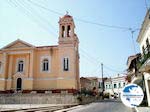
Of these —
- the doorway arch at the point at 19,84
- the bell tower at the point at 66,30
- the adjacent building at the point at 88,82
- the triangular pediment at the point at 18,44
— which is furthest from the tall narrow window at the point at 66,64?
the adjacent building at the point at 88,82

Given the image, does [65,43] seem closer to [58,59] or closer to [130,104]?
[58,59]

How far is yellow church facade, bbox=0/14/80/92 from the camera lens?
39.6 meters

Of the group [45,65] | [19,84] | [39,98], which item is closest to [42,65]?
[45,65]

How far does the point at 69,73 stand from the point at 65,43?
17.4ft

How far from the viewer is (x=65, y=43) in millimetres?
40312

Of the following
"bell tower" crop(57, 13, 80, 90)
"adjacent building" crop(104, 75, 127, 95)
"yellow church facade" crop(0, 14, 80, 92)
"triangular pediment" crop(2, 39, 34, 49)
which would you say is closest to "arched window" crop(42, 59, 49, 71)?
"yellow church facade" crop(0, 14, 80, 92)

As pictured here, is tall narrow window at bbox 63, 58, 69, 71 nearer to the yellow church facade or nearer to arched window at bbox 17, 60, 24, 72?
the yellow church facade

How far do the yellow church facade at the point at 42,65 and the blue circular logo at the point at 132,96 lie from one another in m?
Answer: 32.8

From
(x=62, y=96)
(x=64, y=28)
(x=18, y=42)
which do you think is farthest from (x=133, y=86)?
(x=18, y=42)

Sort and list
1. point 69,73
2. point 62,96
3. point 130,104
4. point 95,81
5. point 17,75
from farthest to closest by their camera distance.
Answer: point 95,81 → point 17,75 → point 69,73 → point 62,96 → point 130,104

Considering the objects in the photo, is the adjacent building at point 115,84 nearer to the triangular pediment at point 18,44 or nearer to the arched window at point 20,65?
the arched window at point 20,65

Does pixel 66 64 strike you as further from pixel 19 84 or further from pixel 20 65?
pixel 19 84

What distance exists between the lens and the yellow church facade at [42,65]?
3962 cm

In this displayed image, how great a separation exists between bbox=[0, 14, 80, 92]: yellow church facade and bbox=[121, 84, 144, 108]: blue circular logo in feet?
108
